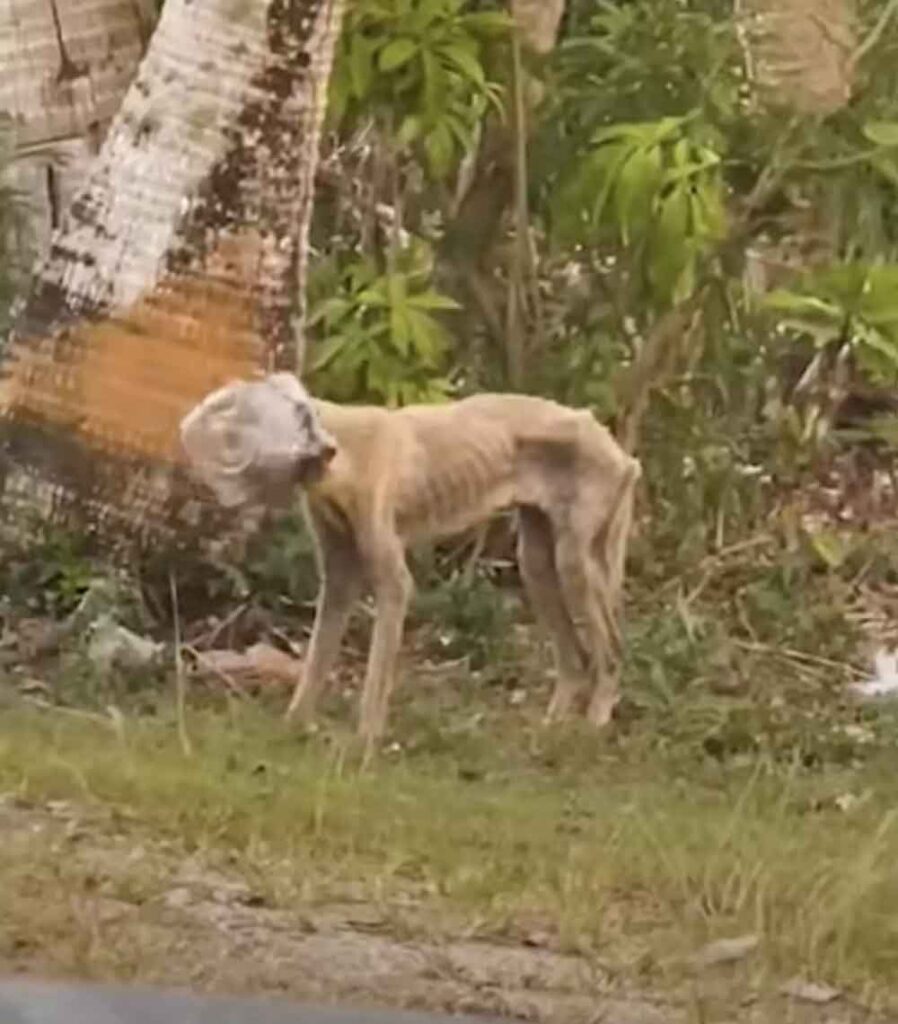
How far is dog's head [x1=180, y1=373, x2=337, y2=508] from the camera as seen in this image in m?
3.30

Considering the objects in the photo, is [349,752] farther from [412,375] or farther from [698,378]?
[698,378]

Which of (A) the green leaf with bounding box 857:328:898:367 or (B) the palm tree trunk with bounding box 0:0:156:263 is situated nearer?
(A) the green leaf with bounding box 857:328:898:367

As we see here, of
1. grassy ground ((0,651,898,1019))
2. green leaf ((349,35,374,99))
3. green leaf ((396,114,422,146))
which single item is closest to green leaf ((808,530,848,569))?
green leaf ((396,114,422,146))

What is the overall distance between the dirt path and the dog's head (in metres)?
0.86

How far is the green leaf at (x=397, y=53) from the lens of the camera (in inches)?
168

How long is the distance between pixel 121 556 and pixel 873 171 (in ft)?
4.48

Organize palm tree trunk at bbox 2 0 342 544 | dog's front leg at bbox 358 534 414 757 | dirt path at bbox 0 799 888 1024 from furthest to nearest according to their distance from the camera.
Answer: palm tree trunk at bbox 2 0 342 544
dog's front leg at bbox 358 534 414 757
dirt path at bbox 0 799 888 1024

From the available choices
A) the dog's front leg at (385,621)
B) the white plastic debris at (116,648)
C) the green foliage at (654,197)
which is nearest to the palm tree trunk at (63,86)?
the green foliage at (654,197)

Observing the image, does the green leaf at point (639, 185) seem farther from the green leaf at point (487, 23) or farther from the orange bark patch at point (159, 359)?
the orange bark patch at point (159, 359)

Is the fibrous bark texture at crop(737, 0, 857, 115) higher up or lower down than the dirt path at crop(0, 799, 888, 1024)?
higher up

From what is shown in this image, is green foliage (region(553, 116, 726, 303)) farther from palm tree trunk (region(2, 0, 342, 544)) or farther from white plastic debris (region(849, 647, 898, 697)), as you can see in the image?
white plastic debris (region(849, 647, 898, 697))

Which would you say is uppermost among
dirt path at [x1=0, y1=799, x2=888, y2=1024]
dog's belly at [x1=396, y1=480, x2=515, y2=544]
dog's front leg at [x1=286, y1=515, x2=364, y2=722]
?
dirt path at [x1=0, y1=799, x2=888, y2=1024]

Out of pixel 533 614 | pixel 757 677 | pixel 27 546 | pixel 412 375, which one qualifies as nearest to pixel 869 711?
pixel 757 677

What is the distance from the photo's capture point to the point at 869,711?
3.93 m
